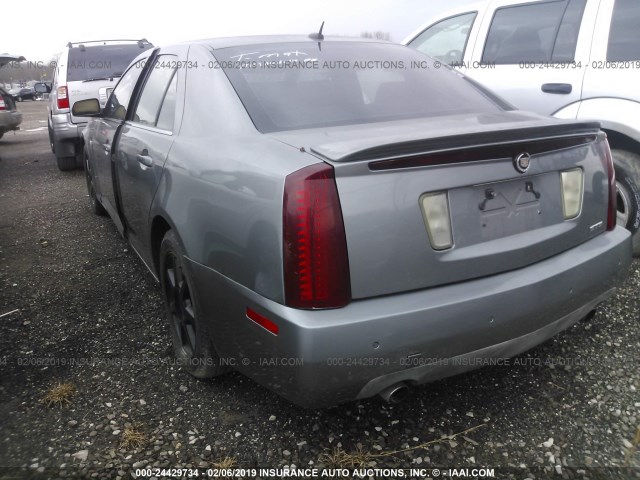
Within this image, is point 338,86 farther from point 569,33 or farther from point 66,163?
point 66,163

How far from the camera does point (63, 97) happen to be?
25.2 feet

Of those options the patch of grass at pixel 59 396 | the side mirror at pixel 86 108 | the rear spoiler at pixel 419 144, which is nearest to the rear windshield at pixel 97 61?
the side mirror at pixel 86 108

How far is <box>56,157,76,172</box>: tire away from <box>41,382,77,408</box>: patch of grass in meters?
6.44

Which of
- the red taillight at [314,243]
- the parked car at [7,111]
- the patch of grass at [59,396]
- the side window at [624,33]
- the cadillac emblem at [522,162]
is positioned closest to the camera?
the red taillight at [314,243]

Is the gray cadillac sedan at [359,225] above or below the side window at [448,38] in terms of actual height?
below

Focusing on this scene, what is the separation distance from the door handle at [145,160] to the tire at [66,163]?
6.00 metres

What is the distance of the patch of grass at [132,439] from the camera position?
2.16 m

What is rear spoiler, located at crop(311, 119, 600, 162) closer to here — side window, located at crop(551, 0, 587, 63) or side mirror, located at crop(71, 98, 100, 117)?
side window, located at crop(551, 0, 587, 63)

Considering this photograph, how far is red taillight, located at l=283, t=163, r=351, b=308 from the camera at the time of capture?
1710 millimetres

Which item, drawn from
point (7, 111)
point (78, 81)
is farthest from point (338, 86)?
point (7, 111)

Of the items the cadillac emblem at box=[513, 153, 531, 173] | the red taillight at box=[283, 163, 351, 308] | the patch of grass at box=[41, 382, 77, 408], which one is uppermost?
the cadillac emblem at box=[513, 153, 531, 173]

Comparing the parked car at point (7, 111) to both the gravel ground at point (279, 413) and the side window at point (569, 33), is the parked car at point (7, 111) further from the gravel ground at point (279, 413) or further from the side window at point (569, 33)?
the side window at point (569, 33)

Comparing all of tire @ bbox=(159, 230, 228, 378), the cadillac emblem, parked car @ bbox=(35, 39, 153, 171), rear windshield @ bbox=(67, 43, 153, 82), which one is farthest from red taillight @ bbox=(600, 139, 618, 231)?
rear windshield @ bbox=(67, 43, 153, 82)

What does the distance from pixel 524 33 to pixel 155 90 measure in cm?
294
